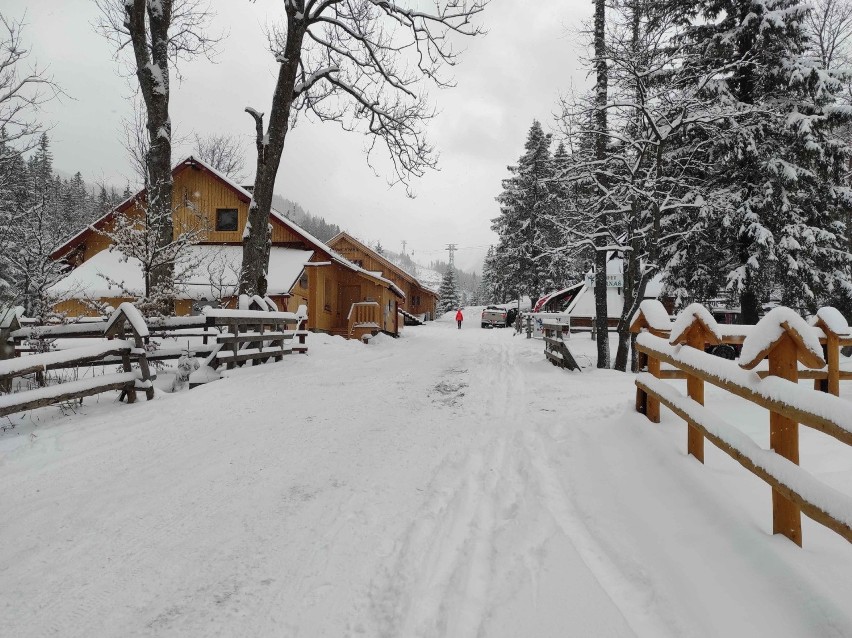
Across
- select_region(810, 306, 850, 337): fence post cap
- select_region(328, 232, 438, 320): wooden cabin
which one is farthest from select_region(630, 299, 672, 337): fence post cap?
select_region(328, 232, 438, 320): wooden cabin

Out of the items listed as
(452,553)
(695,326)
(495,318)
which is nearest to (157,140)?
(452,553)

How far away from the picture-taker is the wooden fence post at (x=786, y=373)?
7.53 ft

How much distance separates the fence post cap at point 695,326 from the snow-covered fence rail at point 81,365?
6.64m

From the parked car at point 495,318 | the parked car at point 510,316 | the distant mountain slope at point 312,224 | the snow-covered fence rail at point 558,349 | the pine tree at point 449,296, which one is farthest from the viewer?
the distant mountain slope at point 312,224

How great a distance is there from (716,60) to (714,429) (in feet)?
43.8

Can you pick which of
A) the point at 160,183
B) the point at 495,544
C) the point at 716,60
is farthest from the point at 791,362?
the point at 716,60

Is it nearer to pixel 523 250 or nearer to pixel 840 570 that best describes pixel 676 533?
pixel 840 570

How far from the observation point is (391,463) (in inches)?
157

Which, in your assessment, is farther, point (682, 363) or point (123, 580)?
point (682, 363)

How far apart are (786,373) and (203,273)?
20475 mm

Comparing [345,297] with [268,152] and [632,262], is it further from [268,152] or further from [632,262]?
[632,262]

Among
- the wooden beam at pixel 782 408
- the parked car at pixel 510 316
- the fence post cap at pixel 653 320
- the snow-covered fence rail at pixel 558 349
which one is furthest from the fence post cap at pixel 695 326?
the parked car at pixel 510 316

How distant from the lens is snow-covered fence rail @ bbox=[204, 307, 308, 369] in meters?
7.59

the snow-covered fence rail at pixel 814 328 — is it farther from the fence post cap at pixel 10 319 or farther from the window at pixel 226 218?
the window at pixel 226 218
